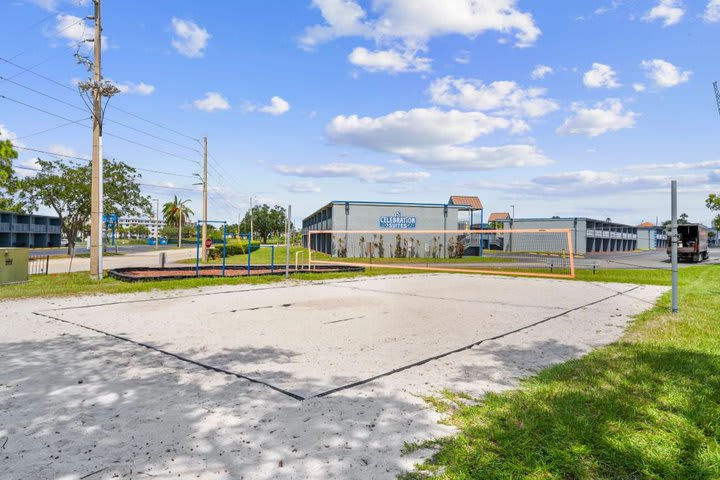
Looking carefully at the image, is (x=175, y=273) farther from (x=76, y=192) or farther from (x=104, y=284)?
(x=76, y=192)

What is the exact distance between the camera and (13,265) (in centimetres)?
1461

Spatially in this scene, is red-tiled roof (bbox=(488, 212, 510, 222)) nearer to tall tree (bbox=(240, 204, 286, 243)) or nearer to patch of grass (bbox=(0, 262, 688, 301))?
tall tree (bbox=(240, 204, 286, 243))

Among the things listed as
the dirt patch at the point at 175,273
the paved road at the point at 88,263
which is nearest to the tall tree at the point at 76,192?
the paved road at the point at 88,263

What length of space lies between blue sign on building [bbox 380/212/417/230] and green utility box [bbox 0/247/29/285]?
2761 cm

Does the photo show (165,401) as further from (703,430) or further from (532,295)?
(532,295)

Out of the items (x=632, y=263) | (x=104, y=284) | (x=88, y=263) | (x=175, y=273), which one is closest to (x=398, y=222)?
(x=632, y=263)

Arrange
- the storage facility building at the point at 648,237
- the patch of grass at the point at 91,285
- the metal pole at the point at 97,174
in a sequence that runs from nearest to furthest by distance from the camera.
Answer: the patch of grass at the point at 91,285, the metal pole at the point at 97,174, the storage facility building at the point at 648,237

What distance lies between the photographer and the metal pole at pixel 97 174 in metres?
15.9

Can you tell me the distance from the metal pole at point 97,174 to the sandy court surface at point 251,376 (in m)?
5.09

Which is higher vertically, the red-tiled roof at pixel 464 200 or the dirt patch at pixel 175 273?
the red-tiled roof at pixel 464 200

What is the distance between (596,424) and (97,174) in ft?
58.5

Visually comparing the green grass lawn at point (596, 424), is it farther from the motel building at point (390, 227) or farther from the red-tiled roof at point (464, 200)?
the red-tiled roof at point (464, 200)

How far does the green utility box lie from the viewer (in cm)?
1429

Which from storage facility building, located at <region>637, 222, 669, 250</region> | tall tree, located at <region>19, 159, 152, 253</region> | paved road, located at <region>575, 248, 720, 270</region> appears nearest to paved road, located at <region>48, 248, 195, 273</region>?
tall tree, located at <region>19, 159, 152, 253</region>
